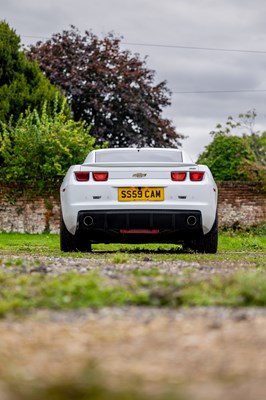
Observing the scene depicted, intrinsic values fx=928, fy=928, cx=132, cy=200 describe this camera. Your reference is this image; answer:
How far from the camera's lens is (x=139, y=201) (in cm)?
1224

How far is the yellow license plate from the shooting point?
1226 cm

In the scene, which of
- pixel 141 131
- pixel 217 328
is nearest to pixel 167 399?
pixel 217 328

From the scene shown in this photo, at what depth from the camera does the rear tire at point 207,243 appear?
12898mm

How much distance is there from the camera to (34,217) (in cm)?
2581

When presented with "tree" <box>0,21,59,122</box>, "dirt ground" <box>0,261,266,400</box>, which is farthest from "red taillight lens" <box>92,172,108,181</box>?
"tree" <box>0,21,59,122</box>

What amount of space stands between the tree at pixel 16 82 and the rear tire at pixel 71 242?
70.2 ft

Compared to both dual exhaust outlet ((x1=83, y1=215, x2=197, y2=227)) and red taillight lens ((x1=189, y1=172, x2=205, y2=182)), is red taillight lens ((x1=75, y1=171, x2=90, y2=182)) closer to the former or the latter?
dual exhaust outlet ((x1=83, y1=215, x2=197, y2=227))

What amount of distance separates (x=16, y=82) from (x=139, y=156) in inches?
934

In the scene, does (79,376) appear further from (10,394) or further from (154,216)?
(154,216)

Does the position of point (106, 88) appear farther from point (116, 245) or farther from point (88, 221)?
point (88, 221)

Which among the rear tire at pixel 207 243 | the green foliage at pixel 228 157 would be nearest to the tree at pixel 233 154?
the green foliage at pixel 228 157

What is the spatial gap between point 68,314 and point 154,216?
23.9ft

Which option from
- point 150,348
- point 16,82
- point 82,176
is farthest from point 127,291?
point 16,82

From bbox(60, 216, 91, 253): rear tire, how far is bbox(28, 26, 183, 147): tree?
30003 mm
